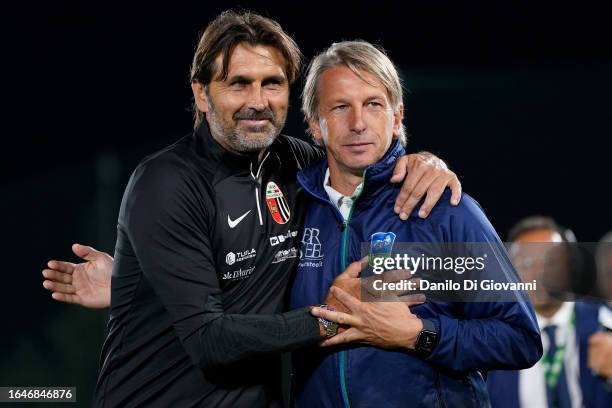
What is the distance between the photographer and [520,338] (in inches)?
Answer: 100

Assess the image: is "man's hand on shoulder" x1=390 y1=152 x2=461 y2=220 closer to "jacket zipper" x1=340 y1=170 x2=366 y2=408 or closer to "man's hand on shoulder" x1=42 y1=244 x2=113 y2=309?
"jacket zipper" x1=340 y1=170 x2=366 y2=408

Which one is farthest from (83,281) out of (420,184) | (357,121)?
(420,184)

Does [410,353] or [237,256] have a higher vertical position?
[237,256]

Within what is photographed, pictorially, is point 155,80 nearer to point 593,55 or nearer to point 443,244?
point 593,55

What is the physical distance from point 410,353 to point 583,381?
1.43 m

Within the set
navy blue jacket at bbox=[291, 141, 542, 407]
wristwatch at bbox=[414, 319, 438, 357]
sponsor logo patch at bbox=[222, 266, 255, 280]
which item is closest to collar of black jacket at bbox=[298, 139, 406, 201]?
navy blue jacket at bbox=[291, 141, 542, 407]

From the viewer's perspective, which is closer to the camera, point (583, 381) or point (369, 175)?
point (369, 175)

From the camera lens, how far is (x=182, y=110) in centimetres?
655

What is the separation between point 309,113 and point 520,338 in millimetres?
1046

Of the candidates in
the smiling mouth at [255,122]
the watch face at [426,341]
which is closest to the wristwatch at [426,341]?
the watch face at [426,341]

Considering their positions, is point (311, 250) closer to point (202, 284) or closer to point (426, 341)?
point (202, 284)

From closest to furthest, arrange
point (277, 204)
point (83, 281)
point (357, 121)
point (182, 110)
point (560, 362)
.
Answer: point (357, 121) < point (277, 204) < point (83, 281) < point (560, 362) < point (182, 110)

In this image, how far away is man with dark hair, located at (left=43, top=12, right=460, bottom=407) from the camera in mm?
2602

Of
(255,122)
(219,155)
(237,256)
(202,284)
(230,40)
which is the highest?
(230,40)
